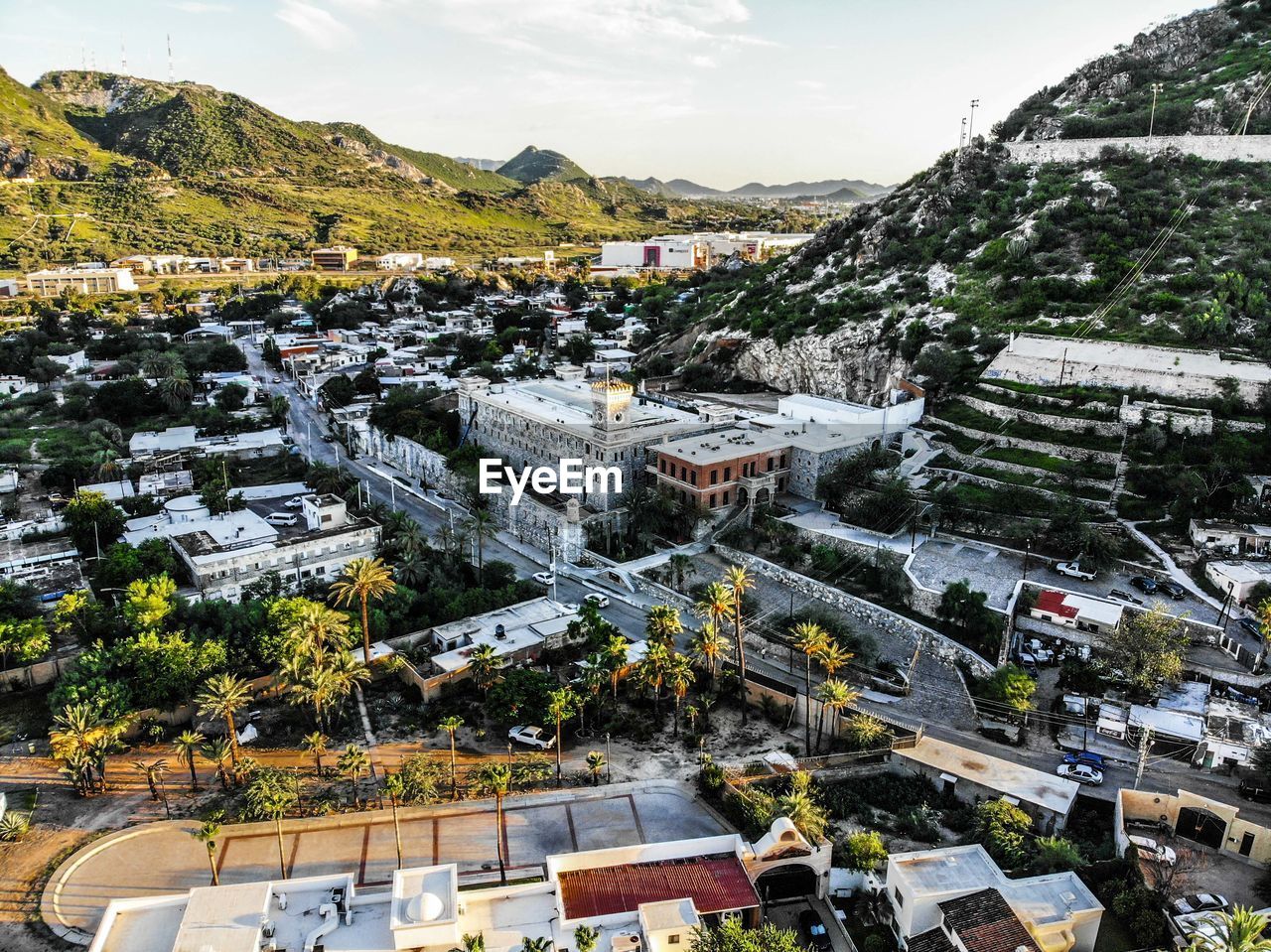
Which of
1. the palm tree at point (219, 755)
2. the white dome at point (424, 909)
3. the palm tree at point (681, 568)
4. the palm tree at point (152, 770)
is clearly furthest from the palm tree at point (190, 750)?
the palm tree at point (681, 568)

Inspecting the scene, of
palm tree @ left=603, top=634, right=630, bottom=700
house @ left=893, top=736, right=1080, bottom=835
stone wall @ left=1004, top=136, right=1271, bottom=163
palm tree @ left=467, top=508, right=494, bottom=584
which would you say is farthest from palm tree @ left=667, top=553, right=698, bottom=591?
stone wall @ left=1004, top=136, right=1271, bottom=163

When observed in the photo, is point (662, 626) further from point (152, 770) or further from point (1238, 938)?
point (1238, 938)

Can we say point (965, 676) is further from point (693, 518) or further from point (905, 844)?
point (693, 518)

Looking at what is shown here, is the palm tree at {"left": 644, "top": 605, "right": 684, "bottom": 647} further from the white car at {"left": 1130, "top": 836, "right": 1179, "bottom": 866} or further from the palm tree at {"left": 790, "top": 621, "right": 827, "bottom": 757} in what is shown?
the white car at {"left": 1130, "top": 836, "right": 1179, "bottom": 866}

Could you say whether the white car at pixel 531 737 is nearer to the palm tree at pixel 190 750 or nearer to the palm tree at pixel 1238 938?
the palm tree at pixel 190 750

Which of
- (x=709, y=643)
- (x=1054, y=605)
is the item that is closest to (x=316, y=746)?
(x=709, y=643)
